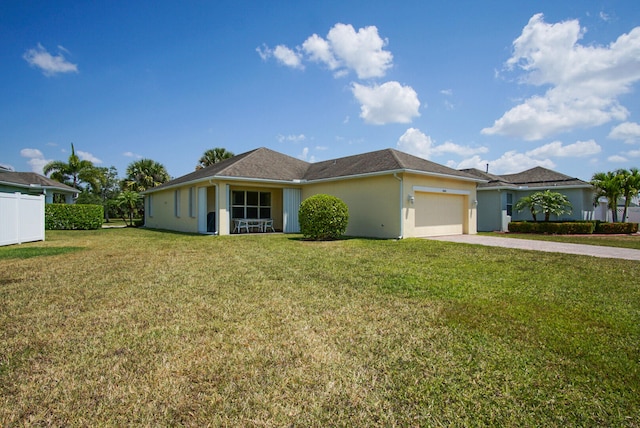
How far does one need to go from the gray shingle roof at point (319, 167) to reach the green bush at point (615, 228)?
30.6ft

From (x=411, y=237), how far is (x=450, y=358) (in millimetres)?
10783

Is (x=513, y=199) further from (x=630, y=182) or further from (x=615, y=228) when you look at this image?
(x=630, y=182)

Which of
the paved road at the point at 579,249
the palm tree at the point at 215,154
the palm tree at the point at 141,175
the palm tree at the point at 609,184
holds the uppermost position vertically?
the palm tree at the point at 215,154

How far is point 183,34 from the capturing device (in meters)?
12.3

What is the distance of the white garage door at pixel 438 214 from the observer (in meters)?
14.2

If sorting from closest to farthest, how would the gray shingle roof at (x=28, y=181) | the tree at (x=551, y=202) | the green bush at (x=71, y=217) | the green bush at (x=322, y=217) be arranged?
the green bush at (x=322, y=217) → the tree at (x=551, y=202) → the green bush at (x=71, y=217) → the gray shingle roof at (x=28, y=181)

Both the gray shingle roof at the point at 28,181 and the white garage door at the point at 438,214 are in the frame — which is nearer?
the white garage door at the point at 438,214

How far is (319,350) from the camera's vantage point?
3002 millimetres

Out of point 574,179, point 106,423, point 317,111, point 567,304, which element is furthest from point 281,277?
point 574,179

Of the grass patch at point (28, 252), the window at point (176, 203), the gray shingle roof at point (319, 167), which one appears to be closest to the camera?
the grass patch at point (28, 252)

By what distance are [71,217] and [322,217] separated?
1719cm

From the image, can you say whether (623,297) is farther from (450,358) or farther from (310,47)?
(310,47)

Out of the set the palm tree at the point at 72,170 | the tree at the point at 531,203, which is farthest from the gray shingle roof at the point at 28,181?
the tree at the point at 531,203

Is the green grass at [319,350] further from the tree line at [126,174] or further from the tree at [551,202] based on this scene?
the tree line at [126,174]
